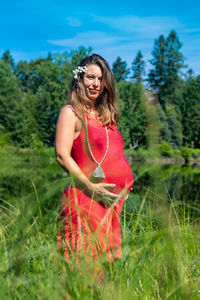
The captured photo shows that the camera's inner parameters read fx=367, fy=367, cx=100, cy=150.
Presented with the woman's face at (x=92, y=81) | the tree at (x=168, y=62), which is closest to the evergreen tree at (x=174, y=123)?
the woman's face at (x=92, y=81)

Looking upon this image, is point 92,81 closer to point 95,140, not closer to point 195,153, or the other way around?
point 95,140

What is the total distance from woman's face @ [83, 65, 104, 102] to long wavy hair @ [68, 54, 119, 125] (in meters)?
0.02

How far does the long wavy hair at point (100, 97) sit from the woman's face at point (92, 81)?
24 mm

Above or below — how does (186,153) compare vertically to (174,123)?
below

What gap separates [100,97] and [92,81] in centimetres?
15

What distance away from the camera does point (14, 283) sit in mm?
1146

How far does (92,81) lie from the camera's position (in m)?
2.43

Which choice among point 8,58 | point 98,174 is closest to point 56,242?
point 98,174

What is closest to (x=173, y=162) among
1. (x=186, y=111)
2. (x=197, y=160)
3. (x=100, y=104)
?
(x=197, y=160)

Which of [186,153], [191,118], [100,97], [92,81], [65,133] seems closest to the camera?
[65,133]

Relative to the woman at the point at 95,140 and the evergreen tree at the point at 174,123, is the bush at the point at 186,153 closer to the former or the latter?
the evergreen tree at the point at 174,123

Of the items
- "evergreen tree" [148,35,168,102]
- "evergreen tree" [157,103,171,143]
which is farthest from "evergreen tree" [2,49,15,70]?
"evergreen tree" [157,103,171,143]

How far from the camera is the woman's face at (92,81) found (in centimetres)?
242

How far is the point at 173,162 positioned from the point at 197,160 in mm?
3934
